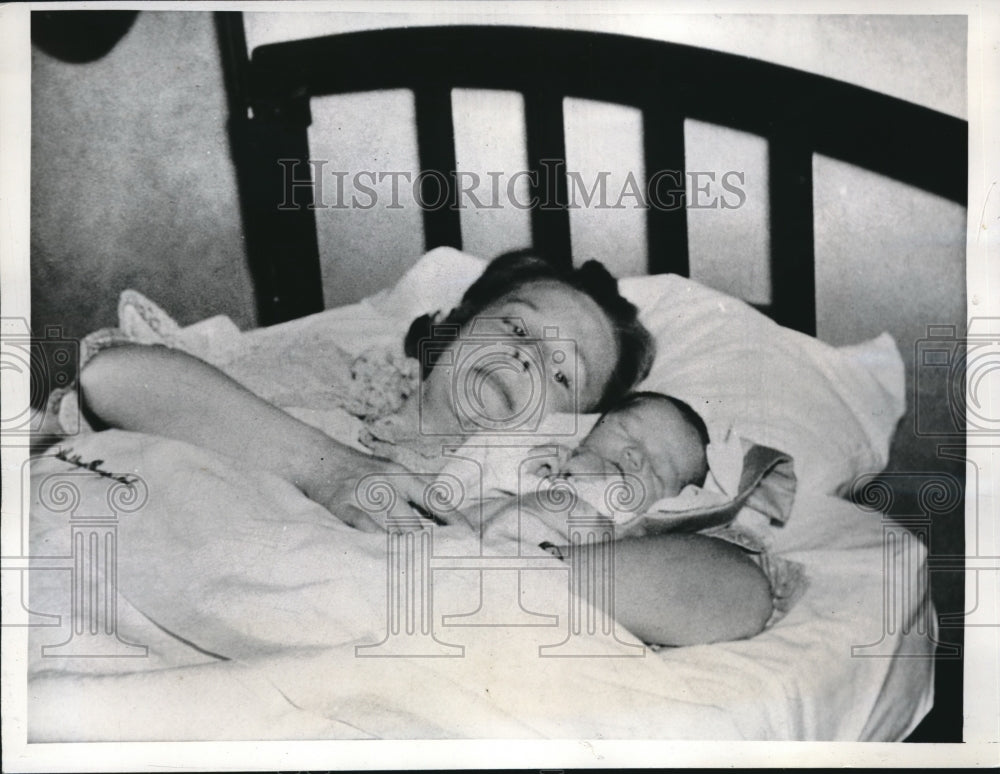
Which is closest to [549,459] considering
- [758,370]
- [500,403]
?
[500,403]

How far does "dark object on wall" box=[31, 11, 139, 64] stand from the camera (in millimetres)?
2998

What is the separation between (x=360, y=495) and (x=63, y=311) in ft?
3.29

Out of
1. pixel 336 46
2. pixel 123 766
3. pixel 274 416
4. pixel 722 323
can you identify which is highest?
pixel 336 46

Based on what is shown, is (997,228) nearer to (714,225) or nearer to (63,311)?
(714,225)

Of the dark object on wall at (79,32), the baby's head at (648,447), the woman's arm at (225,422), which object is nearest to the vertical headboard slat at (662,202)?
the baby's head at (648,447)

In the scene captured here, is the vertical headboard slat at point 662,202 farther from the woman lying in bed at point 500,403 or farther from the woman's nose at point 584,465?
the woman's nose at point 584,465

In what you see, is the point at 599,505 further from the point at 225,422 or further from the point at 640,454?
the point at 225,422

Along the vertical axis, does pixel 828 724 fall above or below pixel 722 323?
below

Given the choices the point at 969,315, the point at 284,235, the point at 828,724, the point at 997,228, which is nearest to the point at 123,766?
the point at 284,235

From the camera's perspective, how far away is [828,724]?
117 inches

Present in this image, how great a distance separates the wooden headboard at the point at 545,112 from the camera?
9.90 ft

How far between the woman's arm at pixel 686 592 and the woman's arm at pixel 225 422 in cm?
65

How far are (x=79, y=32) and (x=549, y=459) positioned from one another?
1826 millimetres

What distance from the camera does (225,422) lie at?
297 cm
